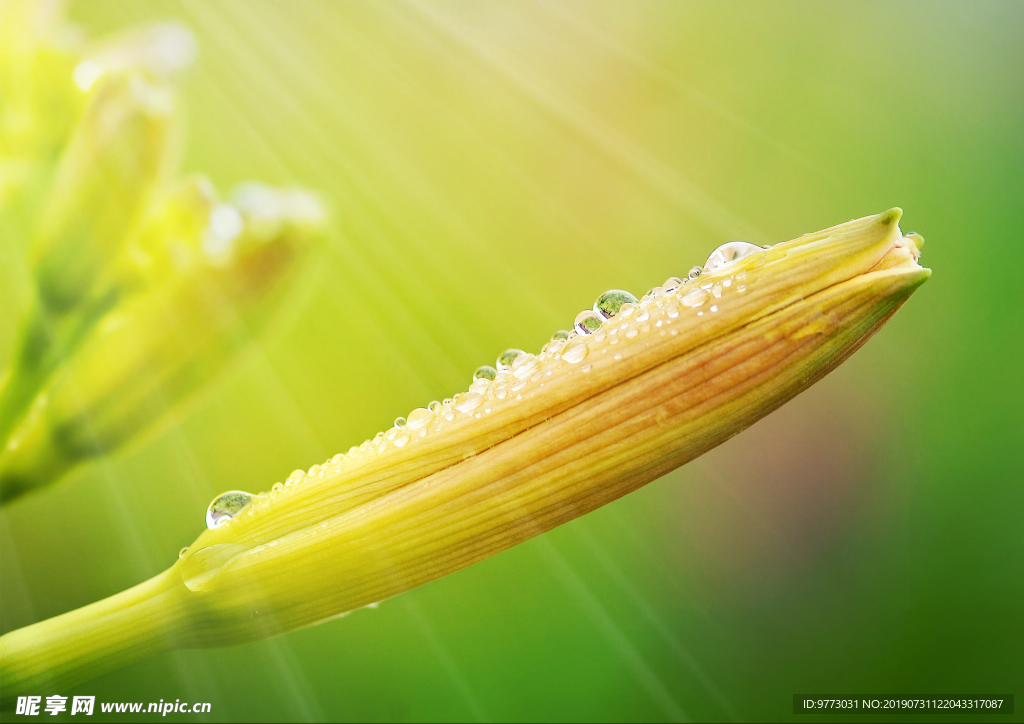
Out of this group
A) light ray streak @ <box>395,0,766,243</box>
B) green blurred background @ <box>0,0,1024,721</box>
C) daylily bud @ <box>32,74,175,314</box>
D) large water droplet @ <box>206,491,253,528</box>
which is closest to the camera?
large water droplet @ <box>206,491,253,528</box>

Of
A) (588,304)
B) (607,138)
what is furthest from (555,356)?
(607,138)

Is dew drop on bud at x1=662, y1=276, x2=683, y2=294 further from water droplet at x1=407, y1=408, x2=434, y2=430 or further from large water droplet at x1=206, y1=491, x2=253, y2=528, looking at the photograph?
large water droplet at x1=206, y1=491, x2=253, y2=528

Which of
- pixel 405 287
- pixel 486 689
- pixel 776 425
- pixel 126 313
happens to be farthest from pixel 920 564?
pixel 126 313

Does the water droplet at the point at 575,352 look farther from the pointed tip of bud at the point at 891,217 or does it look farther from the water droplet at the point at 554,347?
the pointed tip of bud at the point at 891,217

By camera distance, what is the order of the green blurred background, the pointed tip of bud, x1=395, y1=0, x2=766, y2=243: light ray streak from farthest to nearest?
1. x1=395, y1=0, x2=766, y2=243: light ray streak
2. the green blurred background
3. the pointed tip of bud

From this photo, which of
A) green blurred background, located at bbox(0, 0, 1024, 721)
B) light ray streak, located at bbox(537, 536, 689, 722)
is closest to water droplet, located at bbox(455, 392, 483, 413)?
green blurred background, located at bbox(0, 0, 1024, 721)

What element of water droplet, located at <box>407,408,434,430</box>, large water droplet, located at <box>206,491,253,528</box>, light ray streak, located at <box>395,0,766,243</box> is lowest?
water droplet, located at <box>407,408,434,430</box>

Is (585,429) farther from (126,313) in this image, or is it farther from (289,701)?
(289,701)

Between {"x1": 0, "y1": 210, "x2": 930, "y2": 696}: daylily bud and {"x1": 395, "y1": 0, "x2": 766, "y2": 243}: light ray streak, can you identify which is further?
{"x1": 395, "y1": 0, "x2": 766, "y2": 243}: light ray streak
